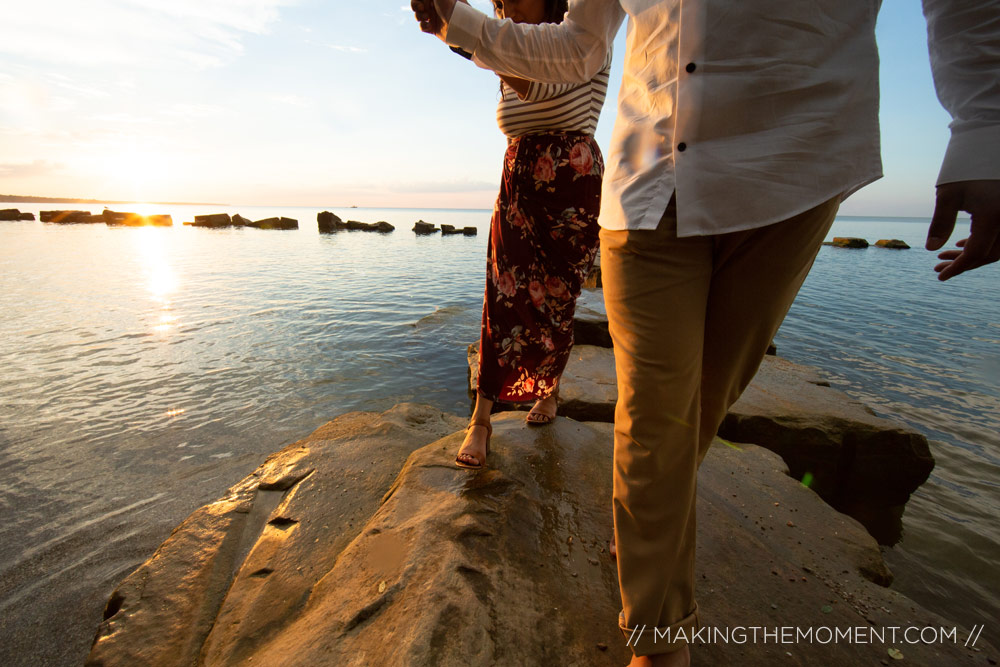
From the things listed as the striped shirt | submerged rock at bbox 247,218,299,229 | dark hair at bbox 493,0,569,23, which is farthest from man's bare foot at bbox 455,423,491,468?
submerged rock at bbox 247,218,299,229

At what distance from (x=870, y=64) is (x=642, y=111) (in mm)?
459

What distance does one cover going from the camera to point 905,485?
2.92 m

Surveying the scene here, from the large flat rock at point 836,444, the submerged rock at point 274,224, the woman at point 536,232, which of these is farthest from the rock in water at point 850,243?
the submerged rock at point 274,224

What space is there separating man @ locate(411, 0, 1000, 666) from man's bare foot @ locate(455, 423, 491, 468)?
94 centimetres

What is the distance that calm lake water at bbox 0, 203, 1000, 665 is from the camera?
2.16 m

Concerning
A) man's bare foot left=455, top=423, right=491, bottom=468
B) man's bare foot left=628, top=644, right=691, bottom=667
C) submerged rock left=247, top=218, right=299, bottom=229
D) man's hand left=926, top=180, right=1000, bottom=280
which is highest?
man's hand left=926, top=180, right=1000, bottom=280

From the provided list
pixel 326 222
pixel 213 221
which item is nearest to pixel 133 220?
pixel 213 221

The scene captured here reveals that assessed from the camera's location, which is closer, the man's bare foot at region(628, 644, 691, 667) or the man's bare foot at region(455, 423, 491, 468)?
the man's bare foot at region(628, 644, 691, 667)

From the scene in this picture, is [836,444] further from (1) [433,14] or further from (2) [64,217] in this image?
(2) [64,217]

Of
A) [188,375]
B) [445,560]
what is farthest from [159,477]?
[445,560]

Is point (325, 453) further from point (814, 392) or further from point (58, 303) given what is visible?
point (58, 303)

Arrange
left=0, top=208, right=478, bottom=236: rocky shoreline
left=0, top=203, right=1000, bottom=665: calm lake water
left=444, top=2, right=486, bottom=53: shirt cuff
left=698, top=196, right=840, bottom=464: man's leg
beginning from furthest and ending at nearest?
left=0, top=208, right=478, bottom=236: rocky shoreline < left=0, top=203, right=1000, bottom=665: calm lake water < left=444, top=2, right=486, bottom=53: shirt cuff < left=698, top=196, right=840, bottom=464: man's leg

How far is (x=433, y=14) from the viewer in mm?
1160

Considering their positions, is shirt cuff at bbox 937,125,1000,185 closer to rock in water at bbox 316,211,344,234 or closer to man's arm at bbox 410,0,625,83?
Result: man's arm at bbox 410,0,625,83
